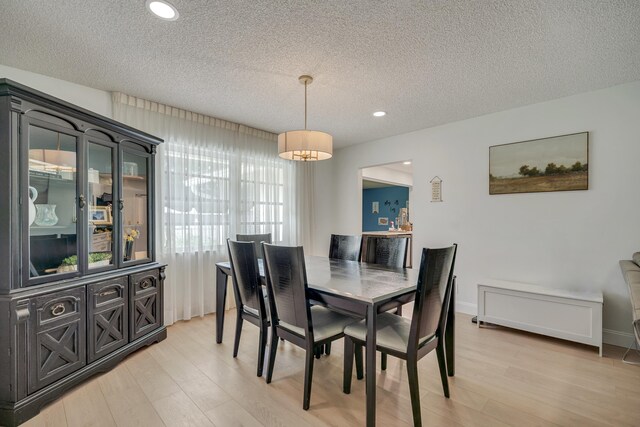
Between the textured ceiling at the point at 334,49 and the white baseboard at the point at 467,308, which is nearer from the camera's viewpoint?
the textured ceiling at the point at 334,49

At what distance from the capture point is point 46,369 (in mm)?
1879

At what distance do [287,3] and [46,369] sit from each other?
273cm

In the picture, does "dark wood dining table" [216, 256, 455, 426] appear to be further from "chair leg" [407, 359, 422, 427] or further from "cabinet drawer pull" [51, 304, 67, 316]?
"cabinet drawer pull" [51, 304, 67, 316]

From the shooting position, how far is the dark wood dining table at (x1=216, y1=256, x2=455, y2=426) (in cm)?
162

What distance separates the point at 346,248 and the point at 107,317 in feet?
7.28

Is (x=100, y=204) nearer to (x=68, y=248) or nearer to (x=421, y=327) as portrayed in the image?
(x=68, y=248)

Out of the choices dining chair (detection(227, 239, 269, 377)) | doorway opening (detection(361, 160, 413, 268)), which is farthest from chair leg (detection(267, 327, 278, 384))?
doorway opening (detection(361, 160, 413, 268))

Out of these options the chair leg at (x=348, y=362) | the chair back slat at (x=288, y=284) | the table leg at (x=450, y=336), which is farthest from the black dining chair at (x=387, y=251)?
the chair back slat at (x=288, y=284)

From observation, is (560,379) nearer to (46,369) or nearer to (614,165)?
(614,165)

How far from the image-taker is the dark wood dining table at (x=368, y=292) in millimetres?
1621

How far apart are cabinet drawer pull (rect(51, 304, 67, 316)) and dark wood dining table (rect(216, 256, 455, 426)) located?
1.35m

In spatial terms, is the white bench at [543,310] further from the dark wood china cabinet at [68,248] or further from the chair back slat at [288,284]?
the dark wood china cabinet at [68,248]

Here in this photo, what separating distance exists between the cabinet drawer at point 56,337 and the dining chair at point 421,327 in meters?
1.90

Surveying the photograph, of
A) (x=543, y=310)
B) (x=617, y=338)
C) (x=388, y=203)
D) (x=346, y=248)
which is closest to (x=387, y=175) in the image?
(x=388, y=203)
